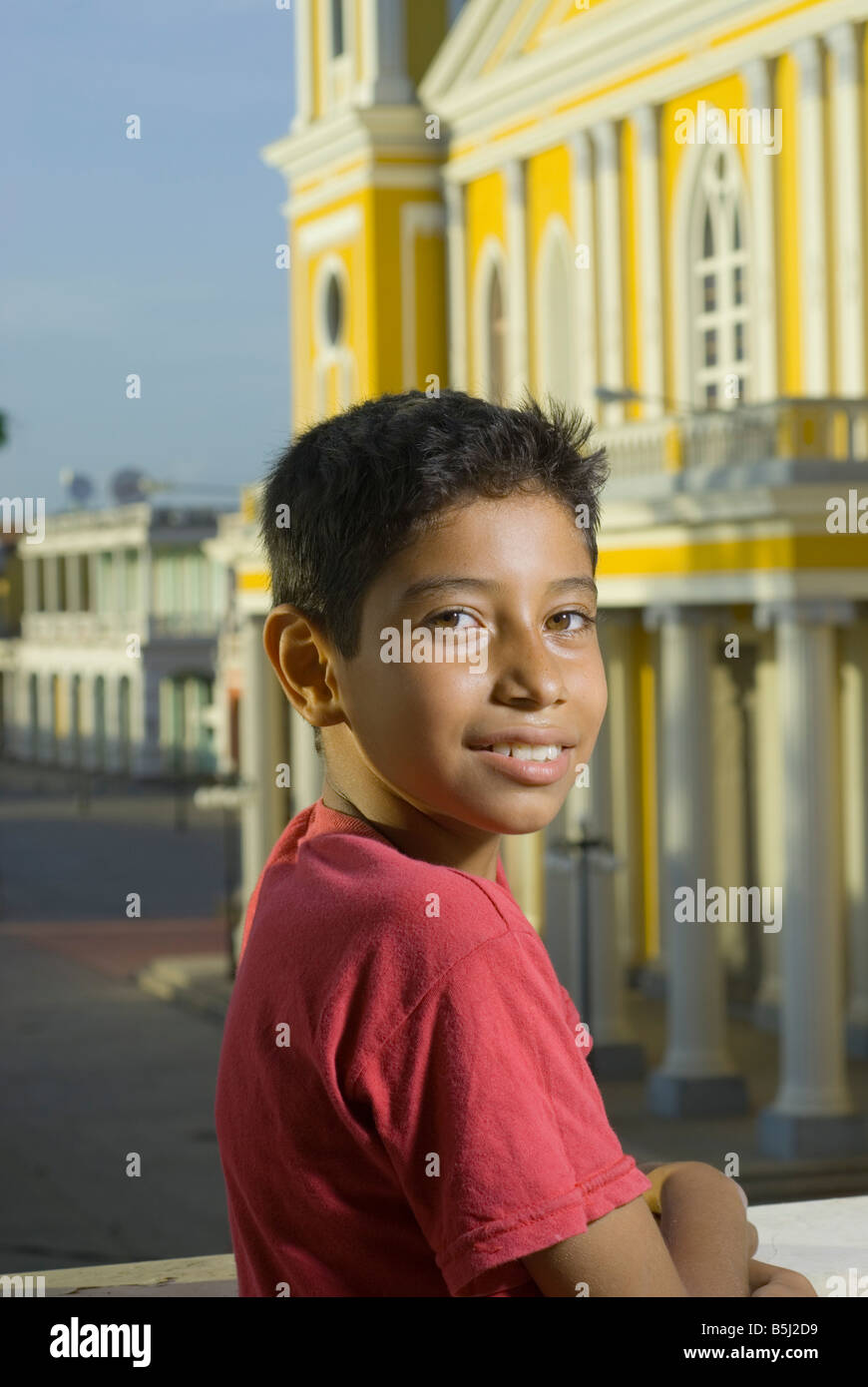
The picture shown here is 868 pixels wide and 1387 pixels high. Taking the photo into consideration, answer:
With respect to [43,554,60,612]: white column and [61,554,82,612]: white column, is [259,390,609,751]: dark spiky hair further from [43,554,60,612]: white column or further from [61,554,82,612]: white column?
[43,554,60,612]: white column

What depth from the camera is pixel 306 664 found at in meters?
2.42

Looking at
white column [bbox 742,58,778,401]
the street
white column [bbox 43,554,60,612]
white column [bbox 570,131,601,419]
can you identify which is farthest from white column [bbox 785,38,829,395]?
white column [bbox 43,554,60,612]

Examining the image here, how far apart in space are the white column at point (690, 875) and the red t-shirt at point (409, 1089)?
1953 cm

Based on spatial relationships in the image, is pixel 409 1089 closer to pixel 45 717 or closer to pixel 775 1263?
pixel 775 1263

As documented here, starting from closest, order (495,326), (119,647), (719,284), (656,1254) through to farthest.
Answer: (656,1254) < (719,284) < (495,326) < (119,647)

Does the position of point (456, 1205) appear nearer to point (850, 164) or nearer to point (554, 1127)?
point (554, 1127)

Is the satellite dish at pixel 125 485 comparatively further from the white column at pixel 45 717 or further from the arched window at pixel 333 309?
the arched window at pixel 333 309

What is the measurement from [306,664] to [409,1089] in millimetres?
526

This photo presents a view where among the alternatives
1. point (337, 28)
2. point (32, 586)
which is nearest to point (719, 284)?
point (337, 28)

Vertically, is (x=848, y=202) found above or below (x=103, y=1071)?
above

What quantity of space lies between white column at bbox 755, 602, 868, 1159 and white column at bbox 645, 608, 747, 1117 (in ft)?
5.60

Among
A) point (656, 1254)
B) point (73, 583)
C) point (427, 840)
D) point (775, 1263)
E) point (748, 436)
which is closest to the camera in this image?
point (656, 1254)
